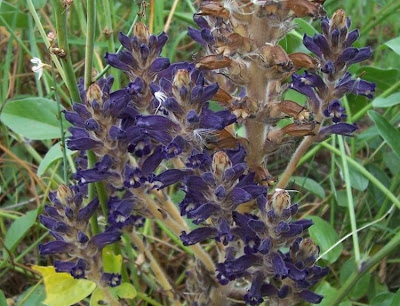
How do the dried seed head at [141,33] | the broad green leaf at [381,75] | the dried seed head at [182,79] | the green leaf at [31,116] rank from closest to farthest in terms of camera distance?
the dried seed head at [182,79]
the dried seed head at [141,33]
the green leaf at [31,116]
the broad green leaf at [381,75]

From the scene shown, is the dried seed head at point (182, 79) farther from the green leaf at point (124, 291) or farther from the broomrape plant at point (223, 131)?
the green leaf at point (124, 291)

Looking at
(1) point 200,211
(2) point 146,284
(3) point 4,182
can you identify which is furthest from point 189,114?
(3) point 4,182

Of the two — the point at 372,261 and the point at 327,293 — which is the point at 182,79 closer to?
the point at 372,261

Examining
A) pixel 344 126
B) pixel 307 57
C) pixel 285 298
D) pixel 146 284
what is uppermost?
pixel 307 57

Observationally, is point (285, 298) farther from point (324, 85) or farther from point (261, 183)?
point (324, 85)

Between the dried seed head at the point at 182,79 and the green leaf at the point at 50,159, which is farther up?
the dried seed head at the point at 182,79

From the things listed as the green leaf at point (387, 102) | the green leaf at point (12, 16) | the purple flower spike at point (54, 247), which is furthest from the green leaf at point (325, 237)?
the green leaf at point (12, 16)

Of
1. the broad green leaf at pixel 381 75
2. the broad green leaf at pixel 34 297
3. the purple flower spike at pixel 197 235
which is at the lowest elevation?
the broad green leaf at pixel 34 297
